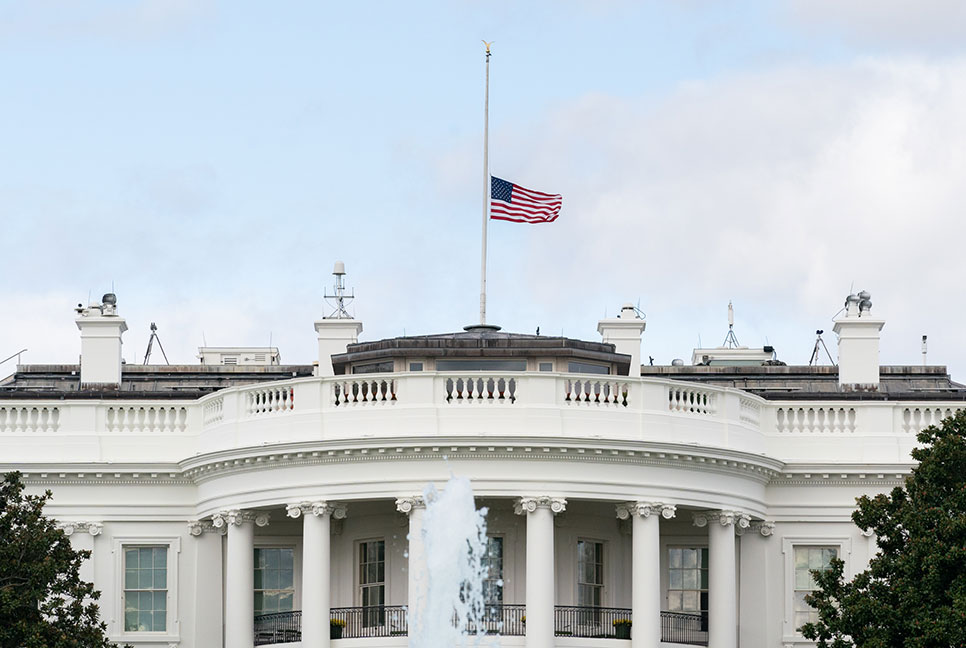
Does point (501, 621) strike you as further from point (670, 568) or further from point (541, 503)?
point (670, 568)

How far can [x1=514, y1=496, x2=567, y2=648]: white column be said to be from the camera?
54.6 metres

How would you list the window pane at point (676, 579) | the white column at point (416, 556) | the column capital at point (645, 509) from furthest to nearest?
the window pane at point (676, 579) < the column capital at point (645, 509) < the white column at point (416, 556)

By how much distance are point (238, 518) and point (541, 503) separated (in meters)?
6.96

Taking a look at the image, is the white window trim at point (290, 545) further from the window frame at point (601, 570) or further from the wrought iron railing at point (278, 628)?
the window frame at point (601, 570)

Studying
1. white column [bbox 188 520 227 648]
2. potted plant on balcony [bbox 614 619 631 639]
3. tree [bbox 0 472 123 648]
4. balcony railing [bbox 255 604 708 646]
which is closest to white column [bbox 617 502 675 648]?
potted plant on balcony [bbox 614 619 631 639]

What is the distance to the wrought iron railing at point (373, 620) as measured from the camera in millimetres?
56469

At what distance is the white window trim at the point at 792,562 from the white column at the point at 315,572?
10785mm

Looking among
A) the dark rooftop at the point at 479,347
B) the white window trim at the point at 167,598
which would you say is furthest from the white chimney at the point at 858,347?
the white window trim at the point at 167,598

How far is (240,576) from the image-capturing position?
5675 cm

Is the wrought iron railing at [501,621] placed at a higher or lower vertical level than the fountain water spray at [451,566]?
lower

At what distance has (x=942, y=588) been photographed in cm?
5088

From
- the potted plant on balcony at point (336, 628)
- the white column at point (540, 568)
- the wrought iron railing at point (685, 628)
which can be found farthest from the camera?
the wrought iron railing at point (685, 628)

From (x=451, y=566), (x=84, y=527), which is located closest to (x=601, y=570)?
(x=451, y=566)

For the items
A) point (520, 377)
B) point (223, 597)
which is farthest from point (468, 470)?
point (223, 597)
